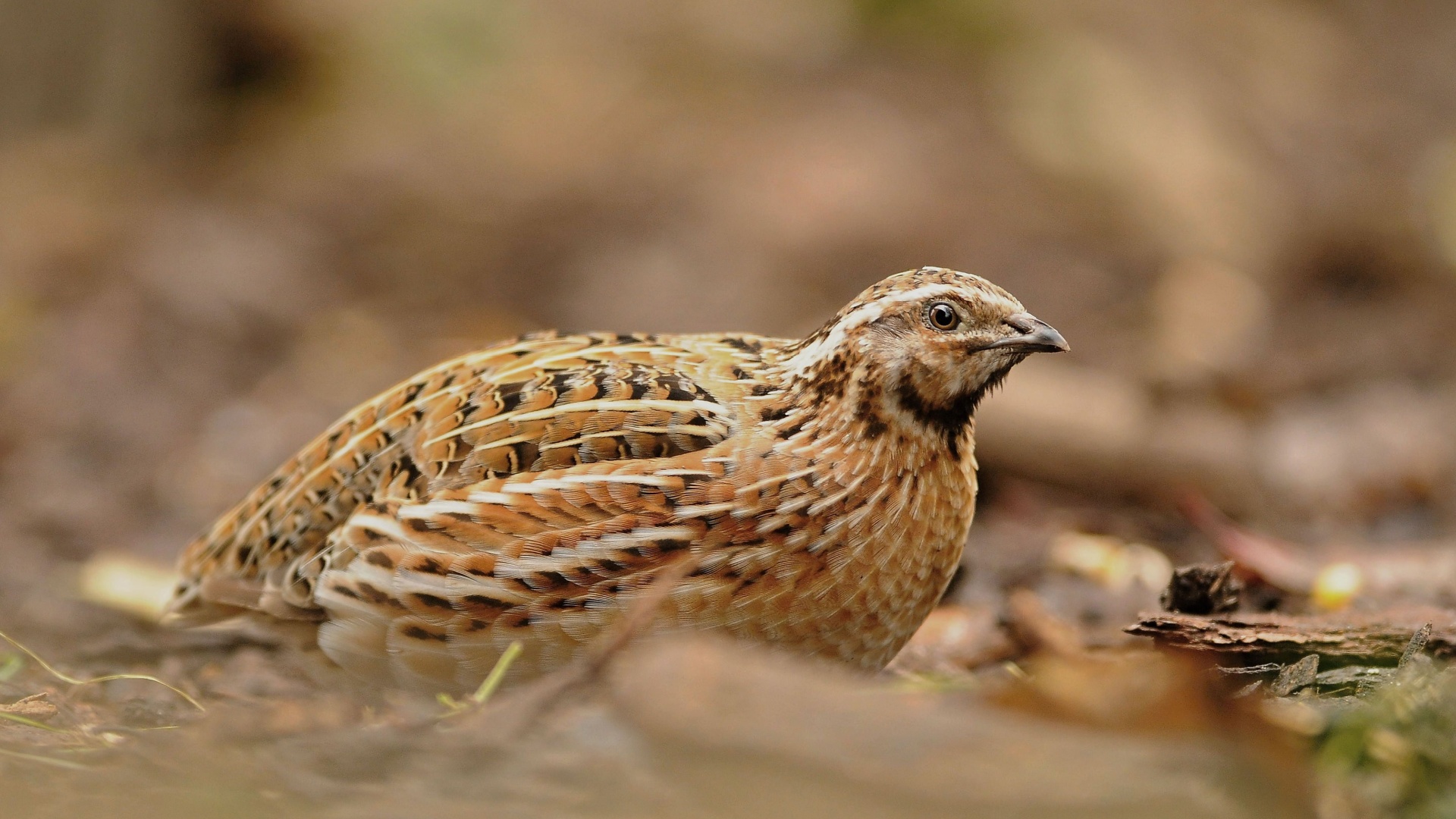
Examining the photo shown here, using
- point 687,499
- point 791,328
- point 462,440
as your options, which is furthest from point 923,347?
point 791,328

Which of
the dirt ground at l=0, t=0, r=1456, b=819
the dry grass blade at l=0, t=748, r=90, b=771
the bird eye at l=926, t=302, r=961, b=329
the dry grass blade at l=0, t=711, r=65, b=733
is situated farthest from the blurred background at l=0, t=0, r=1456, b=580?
the dry grass blade at l=0, t=748, r=90, b=771

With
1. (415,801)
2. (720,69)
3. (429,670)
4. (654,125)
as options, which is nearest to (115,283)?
(654,125)

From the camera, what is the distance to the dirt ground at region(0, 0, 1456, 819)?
3.27 m

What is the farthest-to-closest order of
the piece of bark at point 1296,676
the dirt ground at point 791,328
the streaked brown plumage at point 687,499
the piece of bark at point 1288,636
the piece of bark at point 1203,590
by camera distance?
the piece of bark at point 1203,590, the streaked brown plumage at point 687,499, the piece of bark at point 1288,636, the piece of bark at point 1296,676, the dirt ground at point 791,328

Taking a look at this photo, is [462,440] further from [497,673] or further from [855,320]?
[855,320]

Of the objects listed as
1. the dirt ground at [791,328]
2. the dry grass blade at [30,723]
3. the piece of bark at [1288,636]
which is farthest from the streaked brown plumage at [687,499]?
the dry grass blade at [30,723]

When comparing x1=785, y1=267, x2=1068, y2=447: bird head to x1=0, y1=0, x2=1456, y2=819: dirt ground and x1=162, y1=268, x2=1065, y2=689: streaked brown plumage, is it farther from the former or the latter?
x1=0, y1=0, x2=1456, y2=819: dirt ground

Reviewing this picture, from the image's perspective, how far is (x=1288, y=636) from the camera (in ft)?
14.4

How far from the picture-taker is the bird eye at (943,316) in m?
4.77

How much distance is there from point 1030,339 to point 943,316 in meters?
0.31

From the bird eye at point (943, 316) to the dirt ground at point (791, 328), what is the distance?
1.26 m

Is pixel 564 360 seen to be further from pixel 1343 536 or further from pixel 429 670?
pixel 1343 536

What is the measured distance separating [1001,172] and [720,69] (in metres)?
3.90

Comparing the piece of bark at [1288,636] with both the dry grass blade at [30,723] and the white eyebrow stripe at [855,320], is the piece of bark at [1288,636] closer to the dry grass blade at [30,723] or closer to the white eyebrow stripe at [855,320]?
the white eyebrow stripe at [855,320]
